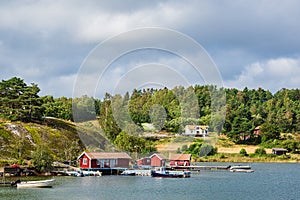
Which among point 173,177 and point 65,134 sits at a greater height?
point 65,134

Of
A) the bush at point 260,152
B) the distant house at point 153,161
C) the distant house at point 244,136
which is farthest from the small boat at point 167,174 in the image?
the distant house at point 244,136

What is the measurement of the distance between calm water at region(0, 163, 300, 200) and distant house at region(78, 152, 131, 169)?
23.3 feet

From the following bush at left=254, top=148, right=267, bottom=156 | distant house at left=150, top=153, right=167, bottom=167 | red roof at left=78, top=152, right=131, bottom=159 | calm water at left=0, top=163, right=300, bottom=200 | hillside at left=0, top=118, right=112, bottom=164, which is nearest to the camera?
calm water at left=0, top=163, right=300, bottom=200

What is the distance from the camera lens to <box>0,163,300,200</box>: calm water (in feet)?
145

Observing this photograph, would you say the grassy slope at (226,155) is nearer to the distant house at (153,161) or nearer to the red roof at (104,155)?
the distant house at (153,161)

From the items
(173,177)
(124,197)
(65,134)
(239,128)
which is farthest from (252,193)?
(239,128)

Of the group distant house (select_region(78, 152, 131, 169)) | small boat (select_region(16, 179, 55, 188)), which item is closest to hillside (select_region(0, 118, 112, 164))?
distant house (select_region(78, 152, 131, 169))

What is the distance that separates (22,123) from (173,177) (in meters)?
28.1

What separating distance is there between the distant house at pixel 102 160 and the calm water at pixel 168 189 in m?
7.09

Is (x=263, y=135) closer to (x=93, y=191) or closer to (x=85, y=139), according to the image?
(x=85, y=139)

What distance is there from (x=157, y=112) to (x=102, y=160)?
2520 cm

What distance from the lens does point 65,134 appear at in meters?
81.1

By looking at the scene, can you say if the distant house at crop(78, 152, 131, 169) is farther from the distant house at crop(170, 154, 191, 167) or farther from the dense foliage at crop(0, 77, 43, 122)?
the dense foliage at crop(0, 77, 43, 122)

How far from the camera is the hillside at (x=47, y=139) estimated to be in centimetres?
6675
